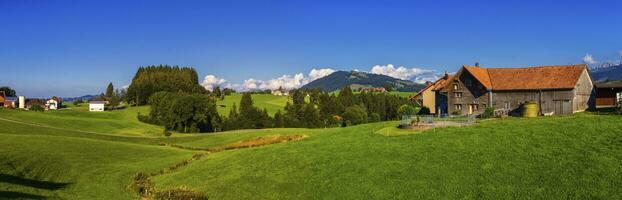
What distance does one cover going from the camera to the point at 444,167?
1051 inches

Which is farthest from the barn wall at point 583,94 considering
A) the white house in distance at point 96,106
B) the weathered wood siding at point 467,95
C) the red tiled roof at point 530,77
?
the white house in distance at point 96,106

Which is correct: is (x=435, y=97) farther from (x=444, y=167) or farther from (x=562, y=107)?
(x=444, y=167)

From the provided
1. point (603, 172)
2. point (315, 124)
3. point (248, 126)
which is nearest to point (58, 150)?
point (603, 172)

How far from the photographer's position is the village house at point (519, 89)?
60.5m

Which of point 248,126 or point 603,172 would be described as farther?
point 248,126

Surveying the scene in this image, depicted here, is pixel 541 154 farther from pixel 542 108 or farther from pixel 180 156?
pixel 542 108

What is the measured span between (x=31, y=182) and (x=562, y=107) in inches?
2303

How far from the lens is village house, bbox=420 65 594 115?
60.5m

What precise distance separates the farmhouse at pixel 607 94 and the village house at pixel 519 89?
5.66 ft

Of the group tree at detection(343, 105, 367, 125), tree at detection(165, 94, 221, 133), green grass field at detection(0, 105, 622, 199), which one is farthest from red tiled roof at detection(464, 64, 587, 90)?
tree at detection(343, 105, 367, 125)

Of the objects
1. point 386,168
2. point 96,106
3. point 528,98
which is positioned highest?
point 528,98

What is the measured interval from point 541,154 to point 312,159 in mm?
14484

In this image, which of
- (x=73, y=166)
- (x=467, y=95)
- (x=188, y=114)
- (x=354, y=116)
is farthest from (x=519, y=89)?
(x=354, y=116)

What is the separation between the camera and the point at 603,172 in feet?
75.6
